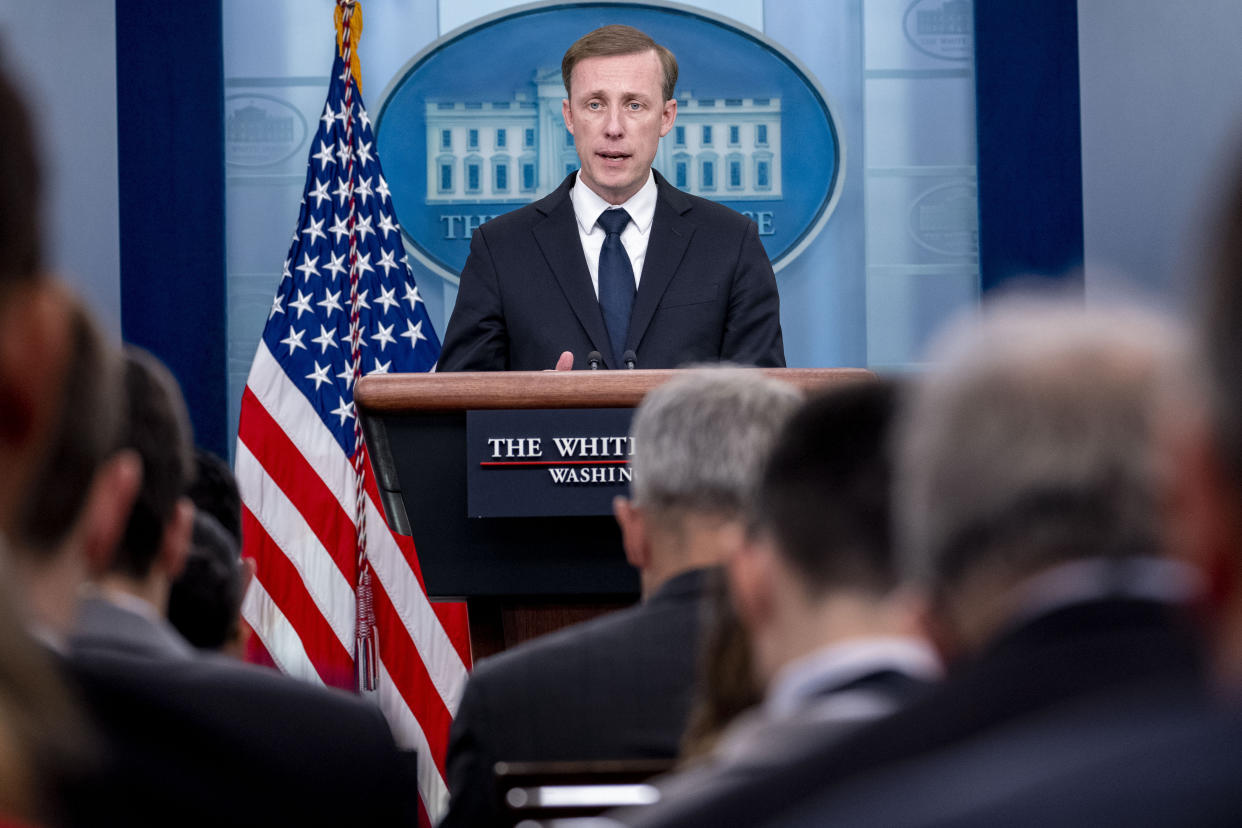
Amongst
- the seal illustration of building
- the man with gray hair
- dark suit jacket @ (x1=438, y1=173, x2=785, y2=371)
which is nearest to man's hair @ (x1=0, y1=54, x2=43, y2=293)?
the man with gray hair

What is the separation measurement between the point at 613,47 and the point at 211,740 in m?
2.75

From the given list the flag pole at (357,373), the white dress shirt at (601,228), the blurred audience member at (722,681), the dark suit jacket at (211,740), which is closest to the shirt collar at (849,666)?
the blurred audience member at (722,681)

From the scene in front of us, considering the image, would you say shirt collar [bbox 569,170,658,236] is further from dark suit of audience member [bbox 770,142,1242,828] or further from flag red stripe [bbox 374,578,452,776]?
dark suit of audience member [bbox 770,142,1242,828]

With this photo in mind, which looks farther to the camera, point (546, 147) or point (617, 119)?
point (546, 147)

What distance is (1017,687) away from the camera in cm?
62

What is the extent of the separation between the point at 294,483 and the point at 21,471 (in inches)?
127

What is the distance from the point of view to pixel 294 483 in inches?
156

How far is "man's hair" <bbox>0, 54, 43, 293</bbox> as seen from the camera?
677 millimetres

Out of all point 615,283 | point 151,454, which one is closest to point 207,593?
point 151,454

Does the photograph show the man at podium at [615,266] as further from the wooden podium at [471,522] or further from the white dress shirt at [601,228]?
the wooden podium at [471,522]

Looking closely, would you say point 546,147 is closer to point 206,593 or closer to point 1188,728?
point 206,593

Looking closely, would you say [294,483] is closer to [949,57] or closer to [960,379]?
[949,57]

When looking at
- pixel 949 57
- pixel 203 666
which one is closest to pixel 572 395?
pixel 203 666

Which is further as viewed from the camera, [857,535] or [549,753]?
[549,753]
